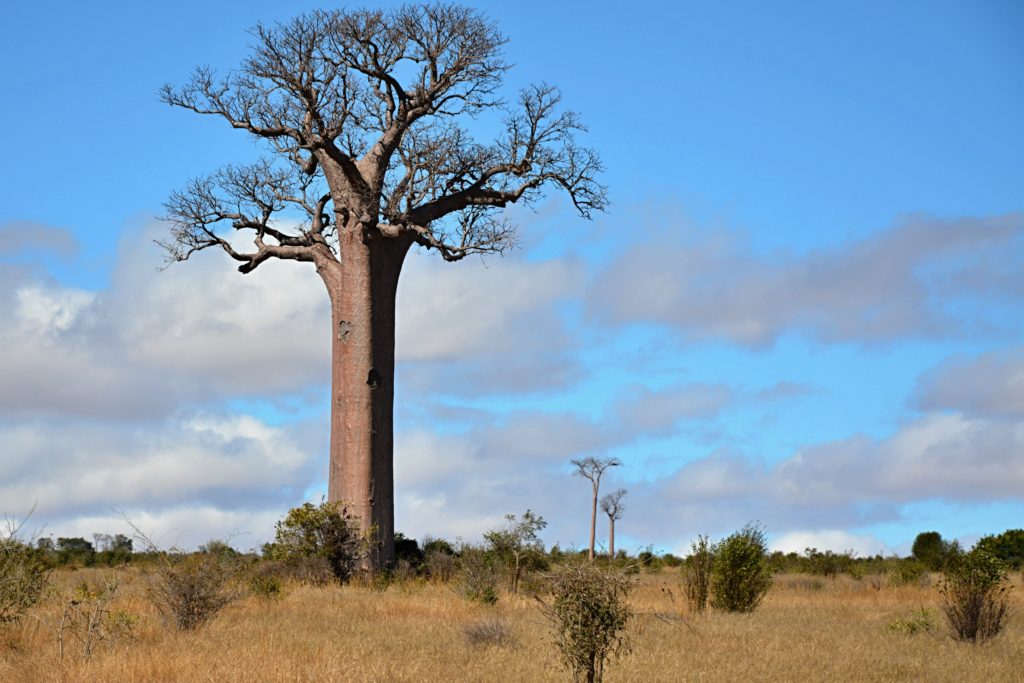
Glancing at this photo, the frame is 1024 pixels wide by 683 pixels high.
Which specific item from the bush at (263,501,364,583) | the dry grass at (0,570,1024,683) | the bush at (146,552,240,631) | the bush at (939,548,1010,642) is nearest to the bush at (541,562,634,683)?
the dry grass at (0,570,1024,683)

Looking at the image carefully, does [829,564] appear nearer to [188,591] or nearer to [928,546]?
[928,546]

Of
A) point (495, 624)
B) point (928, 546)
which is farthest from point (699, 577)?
point (928, 546)

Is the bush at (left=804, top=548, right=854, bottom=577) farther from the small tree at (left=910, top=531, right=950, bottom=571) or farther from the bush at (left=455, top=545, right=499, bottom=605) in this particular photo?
the bush at (left=455, top=545, right=499, bottom=605)

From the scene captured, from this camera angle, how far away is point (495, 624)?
1095cm

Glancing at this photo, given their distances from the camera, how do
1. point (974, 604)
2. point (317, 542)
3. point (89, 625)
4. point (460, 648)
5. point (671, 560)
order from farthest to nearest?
point (671, 560) → point (317, 542) → point (974, 604) → point (460, 648) → point (89, 625)

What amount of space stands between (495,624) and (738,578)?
532 cm

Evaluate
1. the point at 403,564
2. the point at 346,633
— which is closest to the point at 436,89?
the point at 403,564

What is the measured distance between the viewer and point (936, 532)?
35.8 metres

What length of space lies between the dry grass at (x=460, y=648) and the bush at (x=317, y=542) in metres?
2.90

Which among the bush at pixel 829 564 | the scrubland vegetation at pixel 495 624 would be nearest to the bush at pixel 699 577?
the scrubland vegetation at pixel 495 624

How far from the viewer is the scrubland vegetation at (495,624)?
8547mm

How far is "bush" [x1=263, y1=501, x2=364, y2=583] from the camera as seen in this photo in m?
18.3

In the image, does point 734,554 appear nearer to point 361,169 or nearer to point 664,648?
point 664,648

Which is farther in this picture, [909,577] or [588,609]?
[909,577]
